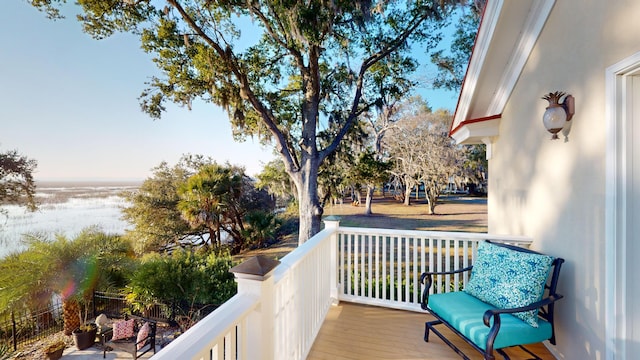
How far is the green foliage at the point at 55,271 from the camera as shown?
627 cm

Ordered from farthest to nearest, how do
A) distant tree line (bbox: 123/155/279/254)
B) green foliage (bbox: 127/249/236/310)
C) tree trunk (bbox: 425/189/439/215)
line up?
tree trunk (bbox: 425/189/439/215) < distant tree line (bbox: 123/155/279/254) < green foliage (bbox: 127/249/236/310)

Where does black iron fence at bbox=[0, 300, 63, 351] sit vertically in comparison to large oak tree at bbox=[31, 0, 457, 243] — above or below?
below

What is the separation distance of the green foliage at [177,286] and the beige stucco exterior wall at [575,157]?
7.01m

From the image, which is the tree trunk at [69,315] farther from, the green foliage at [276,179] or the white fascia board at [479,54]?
the white fascia board at [479,54]

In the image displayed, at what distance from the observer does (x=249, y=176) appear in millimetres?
15055

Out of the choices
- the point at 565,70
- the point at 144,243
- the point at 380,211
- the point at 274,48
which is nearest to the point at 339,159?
the point at 274,48

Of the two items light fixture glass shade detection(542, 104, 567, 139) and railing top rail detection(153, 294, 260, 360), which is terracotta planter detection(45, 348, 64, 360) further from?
light fixture glass shade detection(542, 104, 567, 139)

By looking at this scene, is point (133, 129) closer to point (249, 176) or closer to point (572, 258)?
point (249, 176)

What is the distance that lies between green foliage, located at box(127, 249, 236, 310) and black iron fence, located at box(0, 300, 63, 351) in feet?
6.54

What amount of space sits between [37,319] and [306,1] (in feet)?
34.3

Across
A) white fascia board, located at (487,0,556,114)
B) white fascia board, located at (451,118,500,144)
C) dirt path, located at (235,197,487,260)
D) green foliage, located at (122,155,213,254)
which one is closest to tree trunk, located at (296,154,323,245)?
white fascia board, located at (451,118,500,144)

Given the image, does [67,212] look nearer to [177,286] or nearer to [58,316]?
[58,316]

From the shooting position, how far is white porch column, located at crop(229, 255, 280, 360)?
4.31ft

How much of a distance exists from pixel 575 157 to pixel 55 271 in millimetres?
10531
